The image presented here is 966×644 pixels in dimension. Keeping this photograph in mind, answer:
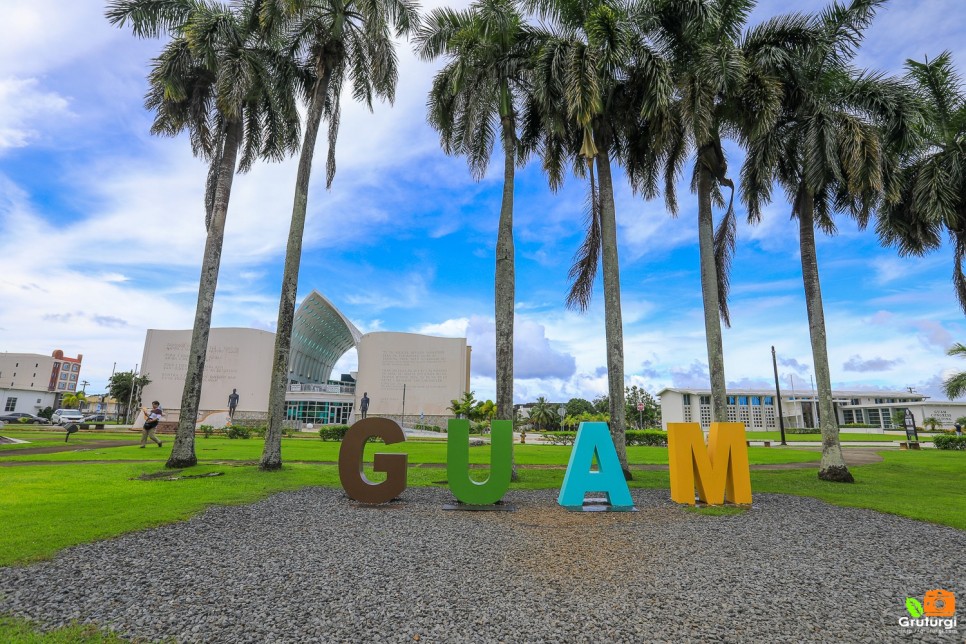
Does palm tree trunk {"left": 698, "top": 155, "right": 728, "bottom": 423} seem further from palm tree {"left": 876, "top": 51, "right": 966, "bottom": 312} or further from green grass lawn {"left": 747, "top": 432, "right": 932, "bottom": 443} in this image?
green grass lawn {"left": 747, "top": 432, "right": 932, "bottom": 443}

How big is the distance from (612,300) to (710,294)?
106 inches

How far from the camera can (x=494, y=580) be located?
4.65m

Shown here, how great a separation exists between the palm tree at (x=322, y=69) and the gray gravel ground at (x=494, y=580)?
20.4 ft

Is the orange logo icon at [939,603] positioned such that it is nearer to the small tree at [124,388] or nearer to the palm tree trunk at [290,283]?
the palm tree trunk at [290,283]

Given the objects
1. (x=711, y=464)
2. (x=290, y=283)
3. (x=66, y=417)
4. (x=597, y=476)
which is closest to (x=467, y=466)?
(x=597, y=476)

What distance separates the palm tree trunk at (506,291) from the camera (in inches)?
453

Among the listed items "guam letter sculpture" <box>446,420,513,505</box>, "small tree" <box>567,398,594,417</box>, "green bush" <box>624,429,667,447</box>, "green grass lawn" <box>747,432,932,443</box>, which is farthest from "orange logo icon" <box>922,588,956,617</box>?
"small tree" <box>567,398,594,417</box>

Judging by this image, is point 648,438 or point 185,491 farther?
point 648,438

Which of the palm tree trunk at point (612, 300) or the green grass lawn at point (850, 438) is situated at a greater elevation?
the palm tree trunk at point (612, 300)

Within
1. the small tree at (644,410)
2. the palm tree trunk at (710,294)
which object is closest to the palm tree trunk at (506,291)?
the palm tree trunk at (710,294)

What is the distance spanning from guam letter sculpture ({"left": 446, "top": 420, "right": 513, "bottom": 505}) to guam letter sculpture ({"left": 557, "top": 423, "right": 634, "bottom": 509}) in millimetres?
1122

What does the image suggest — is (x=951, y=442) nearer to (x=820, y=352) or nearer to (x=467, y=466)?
(x=820, y=352)

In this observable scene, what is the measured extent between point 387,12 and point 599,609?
15298mm

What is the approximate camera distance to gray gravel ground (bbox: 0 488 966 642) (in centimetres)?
360
